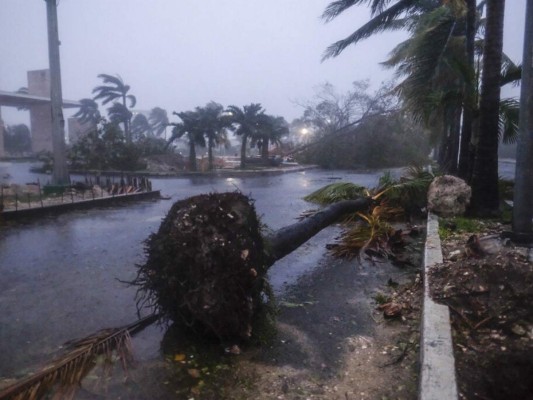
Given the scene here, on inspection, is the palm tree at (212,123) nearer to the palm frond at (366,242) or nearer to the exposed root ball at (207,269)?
the palm frond at (366,242)

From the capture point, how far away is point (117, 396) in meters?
2.93

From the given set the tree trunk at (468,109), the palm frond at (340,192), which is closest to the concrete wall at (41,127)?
the palm frond at (340,192)

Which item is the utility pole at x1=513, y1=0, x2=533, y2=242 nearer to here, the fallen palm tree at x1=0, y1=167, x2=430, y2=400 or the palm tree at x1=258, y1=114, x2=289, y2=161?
the fallen palm tree at x1=0, y1=167, x2=430, y2=400

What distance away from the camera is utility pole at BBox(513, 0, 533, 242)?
6129mm

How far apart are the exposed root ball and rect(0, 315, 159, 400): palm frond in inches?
17.4

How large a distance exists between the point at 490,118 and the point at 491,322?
5824 mm

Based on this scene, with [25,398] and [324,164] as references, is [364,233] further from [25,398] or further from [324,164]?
[324,164]

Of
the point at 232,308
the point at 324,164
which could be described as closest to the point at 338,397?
the point at 232,308

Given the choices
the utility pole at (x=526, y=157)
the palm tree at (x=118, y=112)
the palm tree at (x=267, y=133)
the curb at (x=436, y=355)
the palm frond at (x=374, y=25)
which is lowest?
the curb at (x=436, y=355)

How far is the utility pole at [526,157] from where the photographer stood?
613cm

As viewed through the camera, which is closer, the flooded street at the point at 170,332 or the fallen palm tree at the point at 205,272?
the flooded street at the point at 170,332

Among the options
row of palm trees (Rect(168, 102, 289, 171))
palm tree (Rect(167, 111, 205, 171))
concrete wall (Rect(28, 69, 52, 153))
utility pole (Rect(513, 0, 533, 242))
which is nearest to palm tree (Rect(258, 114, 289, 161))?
row of palm trees (Rect(168, 102, 289, 171))

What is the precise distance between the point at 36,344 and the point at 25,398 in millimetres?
1211

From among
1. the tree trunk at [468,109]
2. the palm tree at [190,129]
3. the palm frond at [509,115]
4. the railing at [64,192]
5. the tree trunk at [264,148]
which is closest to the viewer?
the tree trunk at [468,109]
